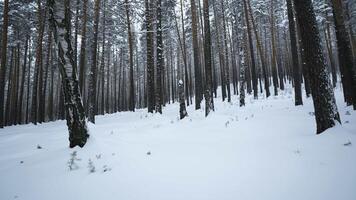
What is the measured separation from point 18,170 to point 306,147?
20.7 feet

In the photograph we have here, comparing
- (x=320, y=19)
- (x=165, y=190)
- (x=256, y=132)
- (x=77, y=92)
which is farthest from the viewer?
(x=320, y=19)

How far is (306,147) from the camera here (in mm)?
4887

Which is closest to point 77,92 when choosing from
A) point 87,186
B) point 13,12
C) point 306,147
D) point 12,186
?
point 12,186

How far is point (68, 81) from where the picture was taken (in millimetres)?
6441

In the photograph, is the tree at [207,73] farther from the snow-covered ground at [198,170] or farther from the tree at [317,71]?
the tree at [317,71]

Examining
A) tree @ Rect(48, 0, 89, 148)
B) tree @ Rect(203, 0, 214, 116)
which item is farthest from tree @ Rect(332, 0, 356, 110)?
tree @ Rect(48, 0, 89, 148)

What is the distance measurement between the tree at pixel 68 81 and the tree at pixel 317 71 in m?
5.94

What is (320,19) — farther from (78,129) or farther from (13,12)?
(13,12)

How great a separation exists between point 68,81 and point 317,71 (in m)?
6.31

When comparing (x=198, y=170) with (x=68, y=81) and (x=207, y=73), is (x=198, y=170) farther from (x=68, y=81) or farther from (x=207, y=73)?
(x=207, y=73)

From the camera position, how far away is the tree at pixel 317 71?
5.54 m

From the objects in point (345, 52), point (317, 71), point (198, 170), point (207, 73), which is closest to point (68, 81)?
point (198, 170)

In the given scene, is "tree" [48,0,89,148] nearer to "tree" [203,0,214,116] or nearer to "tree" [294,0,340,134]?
"tree" [294,0,340,134]

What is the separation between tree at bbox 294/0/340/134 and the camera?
5539mm
